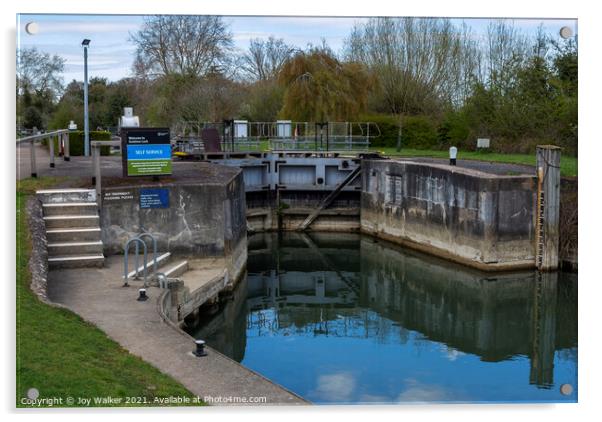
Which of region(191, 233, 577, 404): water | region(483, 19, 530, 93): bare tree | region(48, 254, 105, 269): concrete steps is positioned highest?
region(483, 19, 530, 93): bare tree

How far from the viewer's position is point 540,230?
20.4 metres

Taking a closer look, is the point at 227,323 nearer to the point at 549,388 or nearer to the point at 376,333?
the point at 376,333

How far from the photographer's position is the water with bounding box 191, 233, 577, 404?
39.5 feet

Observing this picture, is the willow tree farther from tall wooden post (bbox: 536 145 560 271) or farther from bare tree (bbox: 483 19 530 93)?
tall wooden post (bbox: 536 145 560 271)

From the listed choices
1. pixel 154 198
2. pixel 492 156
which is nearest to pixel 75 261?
pixel 154 198

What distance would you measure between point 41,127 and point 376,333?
1257 cm

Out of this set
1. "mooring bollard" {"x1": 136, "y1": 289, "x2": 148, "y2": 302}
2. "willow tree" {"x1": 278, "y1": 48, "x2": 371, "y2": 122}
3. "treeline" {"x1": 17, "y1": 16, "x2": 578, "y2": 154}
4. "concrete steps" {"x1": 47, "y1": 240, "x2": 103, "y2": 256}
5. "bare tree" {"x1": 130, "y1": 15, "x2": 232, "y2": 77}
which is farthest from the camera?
"willow tree" {"x1": 278, "y1": 48, "x2": 371, "y2": 122}

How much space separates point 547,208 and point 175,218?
9.44m

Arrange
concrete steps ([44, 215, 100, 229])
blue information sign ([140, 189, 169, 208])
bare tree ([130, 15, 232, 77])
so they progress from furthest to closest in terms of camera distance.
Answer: bare tree ([130, 15, 232, 77]) < blue information sign ([140, 189, 169, 208]) < concrete steps ([44, 215, 100, 229])

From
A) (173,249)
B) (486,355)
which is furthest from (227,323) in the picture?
(486,355)

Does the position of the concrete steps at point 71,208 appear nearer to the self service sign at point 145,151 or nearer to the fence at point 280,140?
the self service sign at point 145,151

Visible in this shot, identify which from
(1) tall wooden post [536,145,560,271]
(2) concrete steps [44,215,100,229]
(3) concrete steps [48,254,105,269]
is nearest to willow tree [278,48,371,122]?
A: (1) tall wooden post [536,145,560,271]

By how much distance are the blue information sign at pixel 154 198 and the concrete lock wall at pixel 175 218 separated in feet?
0.06

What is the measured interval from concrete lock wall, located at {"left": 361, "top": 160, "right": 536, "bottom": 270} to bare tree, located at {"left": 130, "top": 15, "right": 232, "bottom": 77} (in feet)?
22.5
